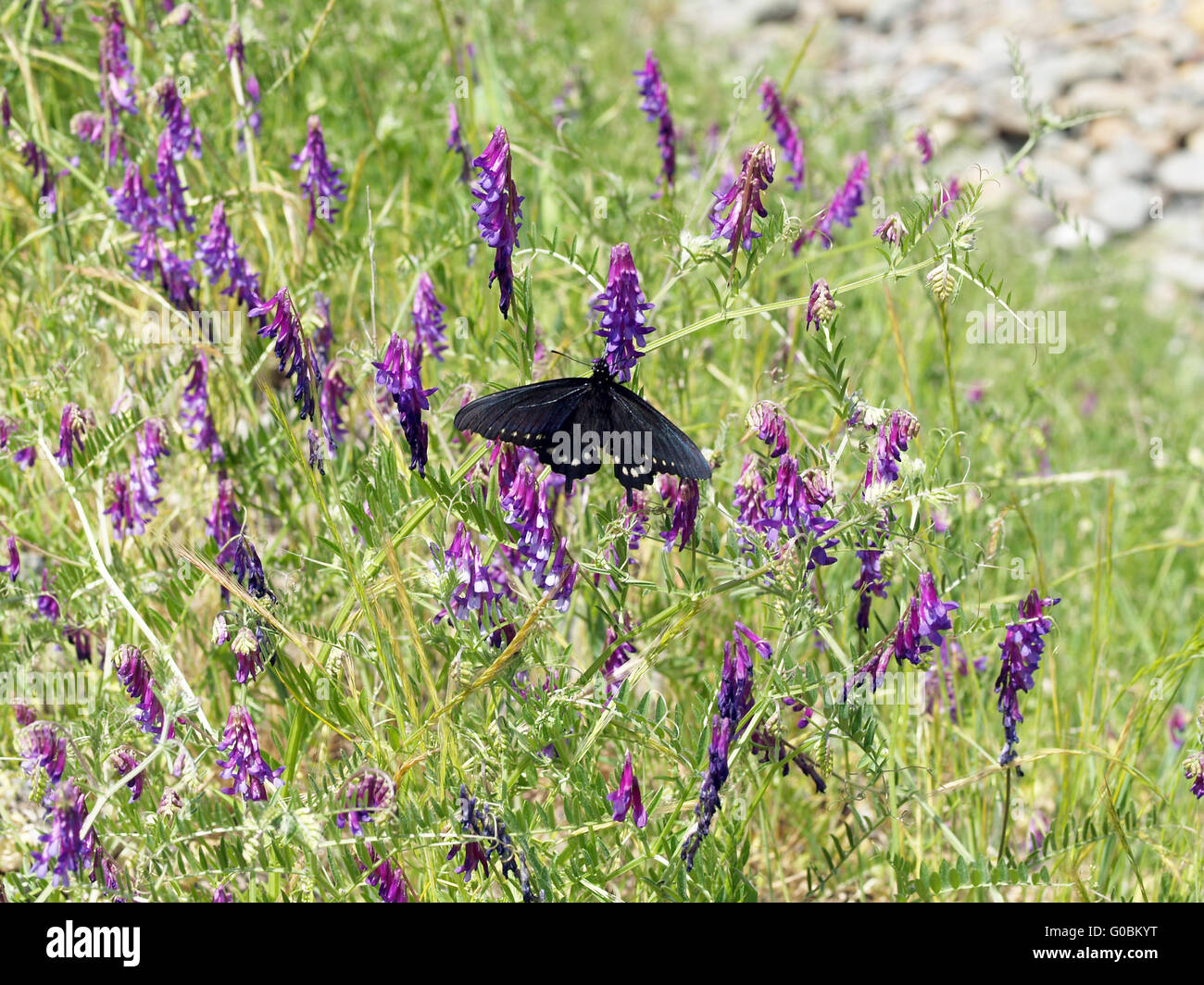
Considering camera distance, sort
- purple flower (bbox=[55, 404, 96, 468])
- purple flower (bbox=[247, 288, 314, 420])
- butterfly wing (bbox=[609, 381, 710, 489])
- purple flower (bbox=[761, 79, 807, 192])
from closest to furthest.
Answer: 1. butterfly wing (bbox=[609, 381, 710, 489])
2. purple flower (bbox=[247, 288, 314, 420])
3. purple flower (bbox=[55, 404, 96, 468])
4. purple flower (bbox=[761, 79, 807, 192])

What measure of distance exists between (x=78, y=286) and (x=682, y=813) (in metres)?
1.67

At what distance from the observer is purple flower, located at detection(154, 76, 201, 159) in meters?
2.39

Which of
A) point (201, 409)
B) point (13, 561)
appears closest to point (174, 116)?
point (201, 409)

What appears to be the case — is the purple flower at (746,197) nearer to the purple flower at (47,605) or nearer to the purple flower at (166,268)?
the purple flower at (166,268)

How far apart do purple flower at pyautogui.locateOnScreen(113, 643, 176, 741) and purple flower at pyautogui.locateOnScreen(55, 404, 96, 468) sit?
1.54 ft

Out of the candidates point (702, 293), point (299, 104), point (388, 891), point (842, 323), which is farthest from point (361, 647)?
point (299, 104)

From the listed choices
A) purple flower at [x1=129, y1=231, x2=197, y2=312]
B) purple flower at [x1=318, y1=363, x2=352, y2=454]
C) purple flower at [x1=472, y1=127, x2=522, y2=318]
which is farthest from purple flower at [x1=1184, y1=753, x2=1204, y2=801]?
purple flower at [x1=129, y1=231, x2=197, y2=312]

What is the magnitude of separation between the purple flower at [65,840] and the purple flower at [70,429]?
2.34ft

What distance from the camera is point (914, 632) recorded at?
1688 millimetres

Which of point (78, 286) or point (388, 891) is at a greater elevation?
point (78, 286)

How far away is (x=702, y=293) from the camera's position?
3.05 meters

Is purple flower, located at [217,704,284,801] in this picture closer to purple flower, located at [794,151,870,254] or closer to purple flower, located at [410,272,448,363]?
purple flower, located at [410,272,448,363]

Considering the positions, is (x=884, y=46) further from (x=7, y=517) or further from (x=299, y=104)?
(x=7, y=517)

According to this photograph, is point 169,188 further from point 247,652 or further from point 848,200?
point 848,200
